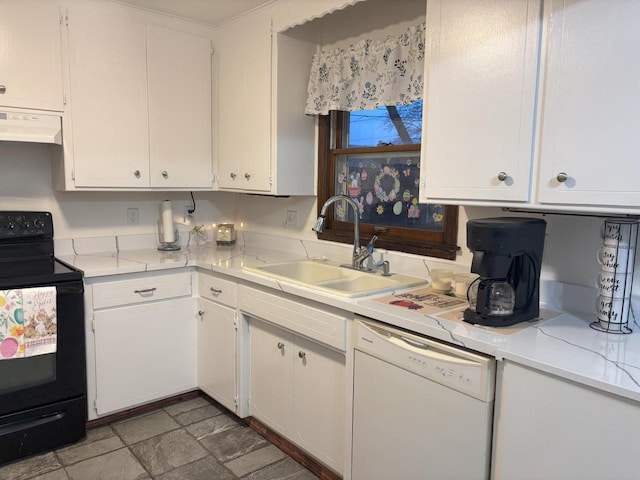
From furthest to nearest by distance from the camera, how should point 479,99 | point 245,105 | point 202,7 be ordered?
1. point 245,105
2. point 202,7
3. point 479,99

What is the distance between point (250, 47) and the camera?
2.81m

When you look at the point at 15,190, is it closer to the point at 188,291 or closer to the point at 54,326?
the point at 54,326

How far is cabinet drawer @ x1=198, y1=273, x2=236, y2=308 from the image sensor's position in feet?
8.48

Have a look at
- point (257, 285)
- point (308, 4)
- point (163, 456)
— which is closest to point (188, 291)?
point (257, 285)

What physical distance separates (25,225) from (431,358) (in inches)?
90.8

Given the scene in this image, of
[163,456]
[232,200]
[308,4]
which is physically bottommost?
[163,456]

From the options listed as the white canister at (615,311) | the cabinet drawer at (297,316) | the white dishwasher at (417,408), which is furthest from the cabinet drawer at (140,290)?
the white canister at (615,311)

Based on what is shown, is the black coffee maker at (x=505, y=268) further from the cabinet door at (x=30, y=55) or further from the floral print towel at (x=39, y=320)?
the cabinet door at (x=30, y=55)

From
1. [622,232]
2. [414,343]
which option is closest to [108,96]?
[414,343]

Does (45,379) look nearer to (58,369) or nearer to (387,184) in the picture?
(58,369)

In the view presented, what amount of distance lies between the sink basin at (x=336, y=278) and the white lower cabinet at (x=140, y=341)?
0.61 metres

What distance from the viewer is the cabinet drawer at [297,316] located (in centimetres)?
196

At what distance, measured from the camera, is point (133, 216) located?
3.18m

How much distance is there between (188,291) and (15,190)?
1.12 meters
